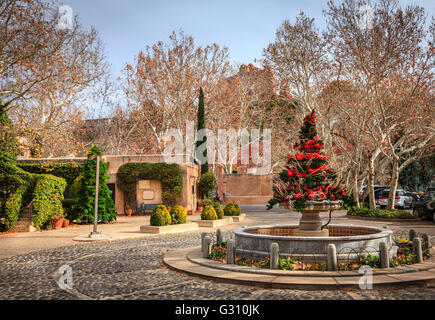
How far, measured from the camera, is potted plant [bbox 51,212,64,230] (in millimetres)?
19717

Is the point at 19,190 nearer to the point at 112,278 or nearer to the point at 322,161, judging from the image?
the point at 112,278

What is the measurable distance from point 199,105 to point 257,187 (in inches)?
735

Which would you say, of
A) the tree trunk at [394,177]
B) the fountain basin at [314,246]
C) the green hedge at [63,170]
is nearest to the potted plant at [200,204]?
the green hedge at [63,170]

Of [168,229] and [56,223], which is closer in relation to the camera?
[168,229]

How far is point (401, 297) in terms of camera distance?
6371 millimetres

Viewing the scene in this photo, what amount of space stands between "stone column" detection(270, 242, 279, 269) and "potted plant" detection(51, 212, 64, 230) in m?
15.1

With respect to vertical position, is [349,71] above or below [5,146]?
above

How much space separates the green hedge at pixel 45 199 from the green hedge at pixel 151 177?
8.69m

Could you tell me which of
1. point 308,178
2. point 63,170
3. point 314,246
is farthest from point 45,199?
point 314,246

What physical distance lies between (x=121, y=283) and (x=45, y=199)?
13.0m

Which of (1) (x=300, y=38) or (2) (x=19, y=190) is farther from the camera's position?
(1) (x=300, y=38)

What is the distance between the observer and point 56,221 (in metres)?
19.8

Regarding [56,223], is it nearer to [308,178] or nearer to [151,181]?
[151,181]

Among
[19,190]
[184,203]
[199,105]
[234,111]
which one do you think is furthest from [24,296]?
[234,111]
